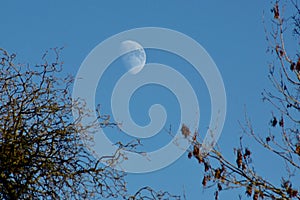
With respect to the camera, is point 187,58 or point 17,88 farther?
point 187,58

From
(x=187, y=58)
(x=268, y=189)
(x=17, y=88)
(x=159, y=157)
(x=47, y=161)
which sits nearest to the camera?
(x=47, y=161)

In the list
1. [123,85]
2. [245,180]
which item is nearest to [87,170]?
[123,85]

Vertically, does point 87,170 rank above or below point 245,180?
below

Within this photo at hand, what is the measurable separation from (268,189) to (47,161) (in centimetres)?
284

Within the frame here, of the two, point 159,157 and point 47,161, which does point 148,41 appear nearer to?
point 159,157

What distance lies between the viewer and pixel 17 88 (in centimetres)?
393

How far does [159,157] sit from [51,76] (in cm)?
121

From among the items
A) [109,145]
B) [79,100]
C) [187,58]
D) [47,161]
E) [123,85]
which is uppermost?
[187,58]

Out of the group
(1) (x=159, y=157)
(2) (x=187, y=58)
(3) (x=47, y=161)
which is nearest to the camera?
(3) (x=47, y=161)

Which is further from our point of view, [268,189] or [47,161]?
[268,189]

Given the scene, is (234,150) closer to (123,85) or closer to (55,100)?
(123,85)

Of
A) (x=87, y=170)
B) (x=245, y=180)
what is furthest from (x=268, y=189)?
(x=87, y=170)

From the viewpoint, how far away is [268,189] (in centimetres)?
586

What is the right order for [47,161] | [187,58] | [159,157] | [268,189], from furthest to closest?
[187,58]
[268,189]
[159,157]
[47,161]
